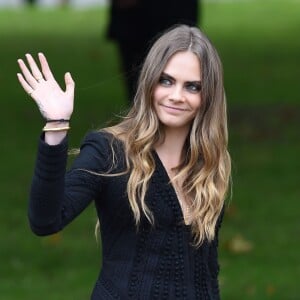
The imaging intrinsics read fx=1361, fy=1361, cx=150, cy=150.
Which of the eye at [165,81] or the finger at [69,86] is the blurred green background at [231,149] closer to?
the eye at [165,81]

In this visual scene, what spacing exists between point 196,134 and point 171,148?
0.09 metres

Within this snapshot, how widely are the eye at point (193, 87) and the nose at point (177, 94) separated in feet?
0.13

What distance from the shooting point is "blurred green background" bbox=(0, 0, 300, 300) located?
815 centimetres

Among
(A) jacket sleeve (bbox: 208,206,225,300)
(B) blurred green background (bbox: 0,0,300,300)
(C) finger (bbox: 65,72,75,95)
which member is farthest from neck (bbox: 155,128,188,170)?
(B) blurred green background (bbox: 0,0,300,300)

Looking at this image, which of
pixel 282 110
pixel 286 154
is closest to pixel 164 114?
pixel 286 154

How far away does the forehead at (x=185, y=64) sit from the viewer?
4402 millimetres

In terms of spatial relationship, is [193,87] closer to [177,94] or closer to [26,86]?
[177,94]

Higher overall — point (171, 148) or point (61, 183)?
point (61, 183)

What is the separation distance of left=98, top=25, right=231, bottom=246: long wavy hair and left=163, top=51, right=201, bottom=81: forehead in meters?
0.01

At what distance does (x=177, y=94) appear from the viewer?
173 inches

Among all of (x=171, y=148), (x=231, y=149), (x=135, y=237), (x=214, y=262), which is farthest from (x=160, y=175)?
(x=231, y=149)

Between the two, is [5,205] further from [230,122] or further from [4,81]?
[4,81]

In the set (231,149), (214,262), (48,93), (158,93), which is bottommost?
(231,149)

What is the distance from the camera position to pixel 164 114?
4398 mm
